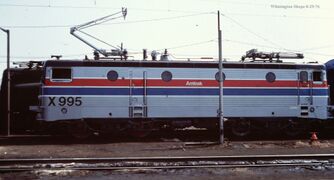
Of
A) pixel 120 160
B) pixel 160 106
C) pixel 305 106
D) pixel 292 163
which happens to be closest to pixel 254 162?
pixel 292 163

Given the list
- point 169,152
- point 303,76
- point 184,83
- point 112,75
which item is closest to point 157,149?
point 169,152

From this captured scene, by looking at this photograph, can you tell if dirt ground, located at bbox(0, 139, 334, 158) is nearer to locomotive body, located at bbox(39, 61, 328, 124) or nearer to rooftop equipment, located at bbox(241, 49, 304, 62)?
locomotive body, located at bbox(39, 61, 328, 124)

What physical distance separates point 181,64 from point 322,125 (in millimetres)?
7864

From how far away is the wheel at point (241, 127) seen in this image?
67.1 ft

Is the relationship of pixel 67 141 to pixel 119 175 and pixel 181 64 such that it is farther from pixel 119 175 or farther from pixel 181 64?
pixel 119 175

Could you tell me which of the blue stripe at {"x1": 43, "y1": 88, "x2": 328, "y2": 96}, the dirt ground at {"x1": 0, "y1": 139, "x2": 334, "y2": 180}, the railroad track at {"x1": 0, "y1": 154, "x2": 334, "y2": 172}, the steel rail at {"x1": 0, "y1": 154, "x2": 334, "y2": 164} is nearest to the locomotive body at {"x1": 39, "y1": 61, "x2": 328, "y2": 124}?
the blue stripe at {"x1": 43, "y1": 88, "x2": 328, "y2": 96}

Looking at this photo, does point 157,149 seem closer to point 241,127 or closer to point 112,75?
point 112,75

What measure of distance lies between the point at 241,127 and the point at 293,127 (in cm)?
258

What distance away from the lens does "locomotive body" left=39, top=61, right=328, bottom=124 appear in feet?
62.3

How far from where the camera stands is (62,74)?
1900cm

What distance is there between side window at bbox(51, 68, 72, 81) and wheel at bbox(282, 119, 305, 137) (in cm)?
1033

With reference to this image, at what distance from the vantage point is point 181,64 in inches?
779

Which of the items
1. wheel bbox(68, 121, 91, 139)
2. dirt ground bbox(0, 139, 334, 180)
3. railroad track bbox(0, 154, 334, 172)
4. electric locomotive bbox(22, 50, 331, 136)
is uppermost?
electric locomotive bbox(22, 50, 331, 136)

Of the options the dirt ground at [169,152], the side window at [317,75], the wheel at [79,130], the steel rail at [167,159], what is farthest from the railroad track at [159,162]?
the side window at [317,75]
